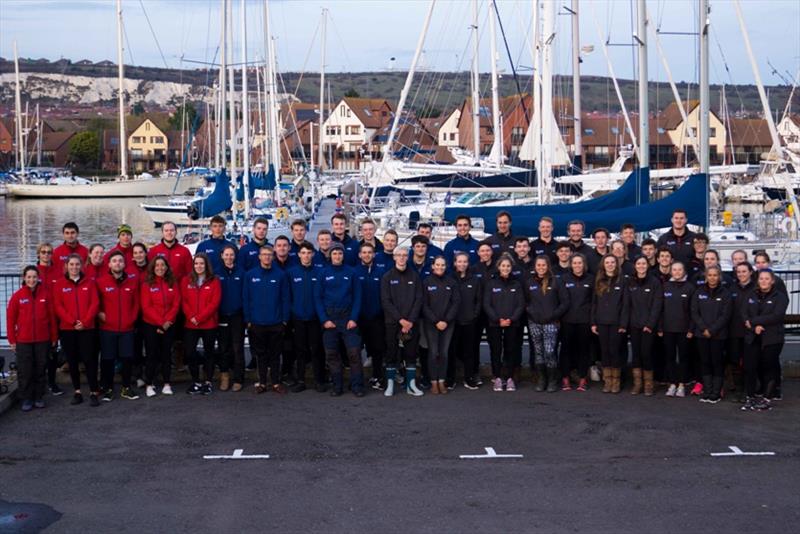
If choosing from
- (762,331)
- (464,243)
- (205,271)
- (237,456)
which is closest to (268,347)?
(205,271)

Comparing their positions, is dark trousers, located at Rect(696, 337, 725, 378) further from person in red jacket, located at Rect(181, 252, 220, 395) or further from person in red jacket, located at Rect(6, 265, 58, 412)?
person in red jacket, located at Rect(6, 265, 58, 412)

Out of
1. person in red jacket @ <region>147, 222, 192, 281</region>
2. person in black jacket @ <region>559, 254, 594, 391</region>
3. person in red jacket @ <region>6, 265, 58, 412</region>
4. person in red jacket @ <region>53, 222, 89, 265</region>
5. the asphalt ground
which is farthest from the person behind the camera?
person in red jacket @ <region>53, 222, 89, 265</region>

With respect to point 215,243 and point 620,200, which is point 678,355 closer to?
point 215,243

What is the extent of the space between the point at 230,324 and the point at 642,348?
15.1 feet

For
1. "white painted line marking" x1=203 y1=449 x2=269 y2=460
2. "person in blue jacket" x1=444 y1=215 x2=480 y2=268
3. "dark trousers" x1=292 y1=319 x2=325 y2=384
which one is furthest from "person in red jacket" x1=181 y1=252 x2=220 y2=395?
"person in blue jacket" x1=444 y1=215 x2=480 y2=268

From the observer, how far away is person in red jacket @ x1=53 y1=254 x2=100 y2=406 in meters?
11.3

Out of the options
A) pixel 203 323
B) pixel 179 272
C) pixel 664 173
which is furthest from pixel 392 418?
pixel 664 173

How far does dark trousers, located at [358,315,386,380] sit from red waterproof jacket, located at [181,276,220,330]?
5.42 feet

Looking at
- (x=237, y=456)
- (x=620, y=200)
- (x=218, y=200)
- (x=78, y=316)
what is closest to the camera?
(x=237, y=456)

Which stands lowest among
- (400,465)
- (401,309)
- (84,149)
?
(400,465)

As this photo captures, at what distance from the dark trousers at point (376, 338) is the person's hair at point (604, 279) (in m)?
2.47

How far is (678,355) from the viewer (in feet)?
38.7

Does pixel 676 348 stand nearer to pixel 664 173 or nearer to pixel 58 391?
pixel 58 391

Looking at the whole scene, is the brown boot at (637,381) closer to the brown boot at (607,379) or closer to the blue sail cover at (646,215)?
the brown boot at (607,379)
